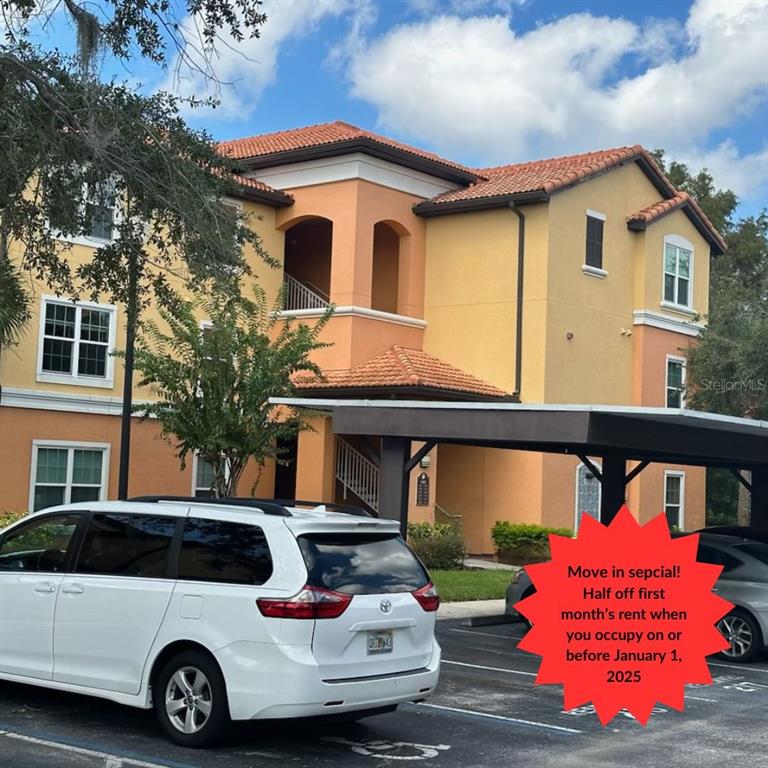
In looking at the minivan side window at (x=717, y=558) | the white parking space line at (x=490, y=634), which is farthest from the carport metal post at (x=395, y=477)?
the minivan side window at (x=717, y=558)

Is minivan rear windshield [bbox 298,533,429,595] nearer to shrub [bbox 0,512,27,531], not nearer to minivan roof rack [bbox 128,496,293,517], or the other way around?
minivan roof rack [bbox 128,496,293,517]

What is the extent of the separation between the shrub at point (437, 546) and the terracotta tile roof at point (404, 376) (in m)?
3.12

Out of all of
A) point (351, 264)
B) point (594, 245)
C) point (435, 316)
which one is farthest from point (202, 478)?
point (594, 245)

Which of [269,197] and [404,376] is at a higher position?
[269,197]

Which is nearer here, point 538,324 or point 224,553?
point 224,553

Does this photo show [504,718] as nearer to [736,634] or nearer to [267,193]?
[736,634]

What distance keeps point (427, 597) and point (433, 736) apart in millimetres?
1125

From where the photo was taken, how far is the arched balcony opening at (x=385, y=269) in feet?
100

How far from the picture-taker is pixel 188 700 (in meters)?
8.24

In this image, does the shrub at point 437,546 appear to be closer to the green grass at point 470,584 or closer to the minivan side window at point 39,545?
the green grass at point 470,584

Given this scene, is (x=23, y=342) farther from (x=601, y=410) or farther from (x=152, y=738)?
(x=152, y=738)

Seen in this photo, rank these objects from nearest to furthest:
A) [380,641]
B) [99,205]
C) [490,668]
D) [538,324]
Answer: [380,641] → [490,668] → [99,205] → [538,324]

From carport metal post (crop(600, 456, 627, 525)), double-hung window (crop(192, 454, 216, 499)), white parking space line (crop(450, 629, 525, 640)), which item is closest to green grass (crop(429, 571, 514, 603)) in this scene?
carport metal post (crop(600, 456, 627, 525))

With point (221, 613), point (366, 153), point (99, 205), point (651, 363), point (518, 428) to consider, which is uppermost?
point (366, 153)
